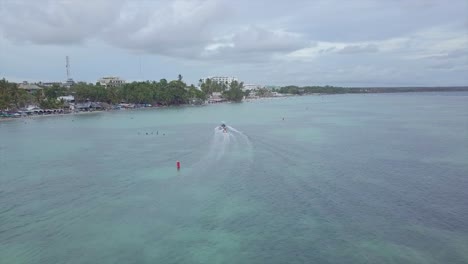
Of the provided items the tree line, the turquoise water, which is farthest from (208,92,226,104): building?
the turquoise water

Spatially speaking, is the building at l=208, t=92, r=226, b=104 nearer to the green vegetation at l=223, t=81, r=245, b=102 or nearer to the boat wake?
the green vegetation at l=223, t=81, r=245, b=102

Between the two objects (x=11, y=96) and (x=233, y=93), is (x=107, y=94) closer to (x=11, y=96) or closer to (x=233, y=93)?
(x=11, y=96)

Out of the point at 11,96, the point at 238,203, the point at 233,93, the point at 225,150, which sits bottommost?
the point at 238,203

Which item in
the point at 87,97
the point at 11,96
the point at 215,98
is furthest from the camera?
the point at 215,98

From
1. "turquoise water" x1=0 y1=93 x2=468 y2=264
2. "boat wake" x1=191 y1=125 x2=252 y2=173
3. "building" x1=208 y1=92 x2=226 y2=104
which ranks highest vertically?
"building" x1=208 y1=92 x2=226 y2=104

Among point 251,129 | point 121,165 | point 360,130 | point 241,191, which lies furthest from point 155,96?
point 241,191

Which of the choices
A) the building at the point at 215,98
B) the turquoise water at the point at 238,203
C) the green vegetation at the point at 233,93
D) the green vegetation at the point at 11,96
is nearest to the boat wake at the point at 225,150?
the turquoise water at the point at 238,203

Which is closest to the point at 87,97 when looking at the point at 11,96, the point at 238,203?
the point at 11,96

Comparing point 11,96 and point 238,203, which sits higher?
point 11,96
